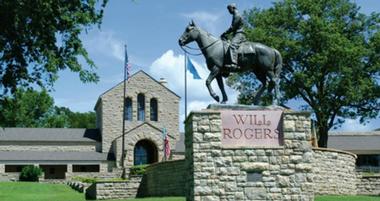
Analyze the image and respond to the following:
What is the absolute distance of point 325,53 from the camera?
38062 mm

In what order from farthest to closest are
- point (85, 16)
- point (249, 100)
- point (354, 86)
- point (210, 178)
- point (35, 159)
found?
point (35, 159) → point (249, 100) → point (354, 86) → point (85, 16) → point (210, 178)

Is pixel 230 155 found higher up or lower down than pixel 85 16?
lower down

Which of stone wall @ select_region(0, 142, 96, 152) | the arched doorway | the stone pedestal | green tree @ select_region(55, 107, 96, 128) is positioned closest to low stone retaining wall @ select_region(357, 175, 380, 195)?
the stone pedestal

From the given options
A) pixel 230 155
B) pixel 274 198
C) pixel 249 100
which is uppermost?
pixel 249 100

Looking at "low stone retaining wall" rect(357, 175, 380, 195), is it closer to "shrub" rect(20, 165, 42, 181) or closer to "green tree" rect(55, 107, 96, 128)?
"shrub" rect(20, 165, 42, 181)

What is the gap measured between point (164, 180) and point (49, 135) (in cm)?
3316

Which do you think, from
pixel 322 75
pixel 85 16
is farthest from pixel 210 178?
pixel 322 75

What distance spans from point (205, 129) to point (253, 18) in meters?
28.5

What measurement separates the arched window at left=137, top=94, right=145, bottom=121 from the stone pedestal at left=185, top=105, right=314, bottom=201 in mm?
42301

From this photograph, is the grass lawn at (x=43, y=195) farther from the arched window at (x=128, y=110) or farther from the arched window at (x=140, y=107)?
the arched window at (x=140, y=107)

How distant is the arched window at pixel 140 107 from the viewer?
185 feet

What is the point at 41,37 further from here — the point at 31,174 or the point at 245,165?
the point at 31,174

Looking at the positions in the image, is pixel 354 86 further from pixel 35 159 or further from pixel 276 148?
pixel 35 159

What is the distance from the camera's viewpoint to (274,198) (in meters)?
14.2
